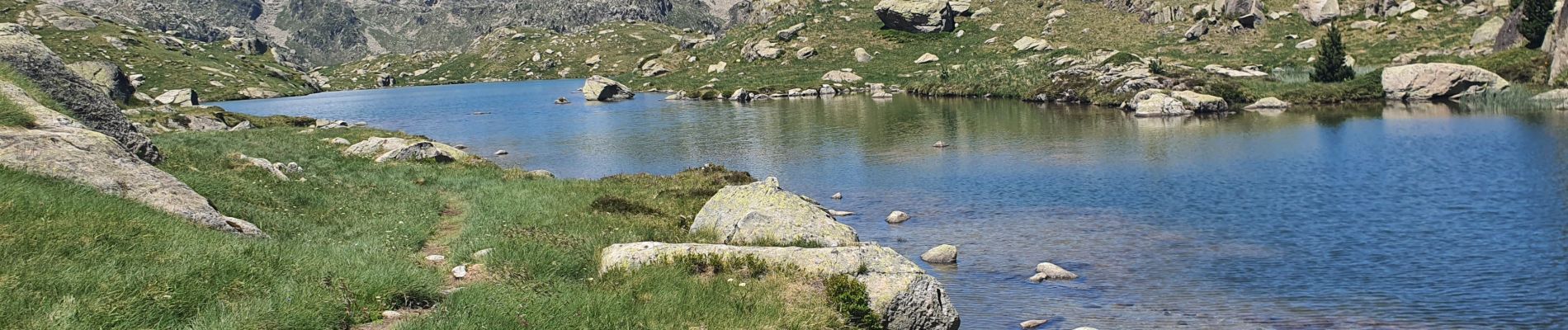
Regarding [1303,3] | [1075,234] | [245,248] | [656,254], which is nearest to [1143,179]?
[1075,234]

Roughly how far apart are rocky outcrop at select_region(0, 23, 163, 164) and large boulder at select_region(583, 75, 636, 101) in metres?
103

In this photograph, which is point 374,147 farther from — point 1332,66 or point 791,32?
point 791,32

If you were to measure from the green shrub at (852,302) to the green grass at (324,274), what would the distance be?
1.08ft

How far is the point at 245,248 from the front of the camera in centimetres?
1313

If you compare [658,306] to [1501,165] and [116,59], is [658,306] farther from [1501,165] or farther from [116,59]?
[116,59]

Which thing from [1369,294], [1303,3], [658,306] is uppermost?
[1303,3]

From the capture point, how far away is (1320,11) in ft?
352

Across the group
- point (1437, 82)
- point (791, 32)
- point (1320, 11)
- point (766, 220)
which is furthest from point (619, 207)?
point (791, 32)

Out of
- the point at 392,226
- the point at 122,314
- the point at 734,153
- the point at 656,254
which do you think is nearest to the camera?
the point at 122,314

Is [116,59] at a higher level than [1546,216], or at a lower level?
higher

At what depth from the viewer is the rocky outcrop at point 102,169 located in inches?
610

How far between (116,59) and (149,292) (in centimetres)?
23341

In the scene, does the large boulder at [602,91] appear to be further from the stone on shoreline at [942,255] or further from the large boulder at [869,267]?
the large boulder at [869,267]

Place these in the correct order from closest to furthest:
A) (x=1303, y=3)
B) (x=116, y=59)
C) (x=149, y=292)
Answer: (x=149, y=292) → (x=1303, y=3) → (x=116, y=59)
